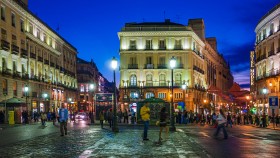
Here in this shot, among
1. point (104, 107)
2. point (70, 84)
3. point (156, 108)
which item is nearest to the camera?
point (156, 108)

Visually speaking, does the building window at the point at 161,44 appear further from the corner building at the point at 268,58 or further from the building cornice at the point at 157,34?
the corner building at the point at 268,58

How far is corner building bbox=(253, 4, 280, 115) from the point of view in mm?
61875

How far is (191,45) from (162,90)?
10.5m

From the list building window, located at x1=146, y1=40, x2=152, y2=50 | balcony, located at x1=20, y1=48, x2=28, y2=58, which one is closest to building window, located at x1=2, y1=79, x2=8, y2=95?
balcony, located at x1=20, y1=48, x2=28, y2=58

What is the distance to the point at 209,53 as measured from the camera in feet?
365

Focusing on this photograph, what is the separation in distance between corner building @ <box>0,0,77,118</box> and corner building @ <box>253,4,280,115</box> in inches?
1277

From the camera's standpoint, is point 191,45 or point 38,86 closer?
point 38,86

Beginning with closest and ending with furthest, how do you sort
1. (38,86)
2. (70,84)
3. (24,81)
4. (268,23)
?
(24,81)
(268,23)
(38,86)
(70,84)

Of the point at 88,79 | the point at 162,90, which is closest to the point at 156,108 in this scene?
the point at 162,90

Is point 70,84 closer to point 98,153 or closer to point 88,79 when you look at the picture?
point 88,79

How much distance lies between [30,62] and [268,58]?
35.2m

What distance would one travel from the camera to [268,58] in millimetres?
66000

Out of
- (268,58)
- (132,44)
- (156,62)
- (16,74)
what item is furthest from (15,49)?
(268,58)

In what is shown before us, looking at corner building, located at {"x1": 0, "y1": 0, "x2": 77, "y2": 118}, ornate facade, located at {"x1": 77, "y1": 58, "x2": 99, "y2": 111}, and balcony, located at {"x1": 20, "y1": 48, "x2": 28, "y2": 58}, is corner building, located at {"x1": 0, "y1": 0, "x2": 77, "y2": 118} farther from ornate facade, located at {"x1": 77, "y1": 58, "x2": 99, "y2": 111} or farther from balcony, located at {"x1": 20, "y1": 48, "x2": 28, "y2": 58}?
ornate facade, located at {"x1": 77, "y1": 58, "x2": 99, "y2": 111}
